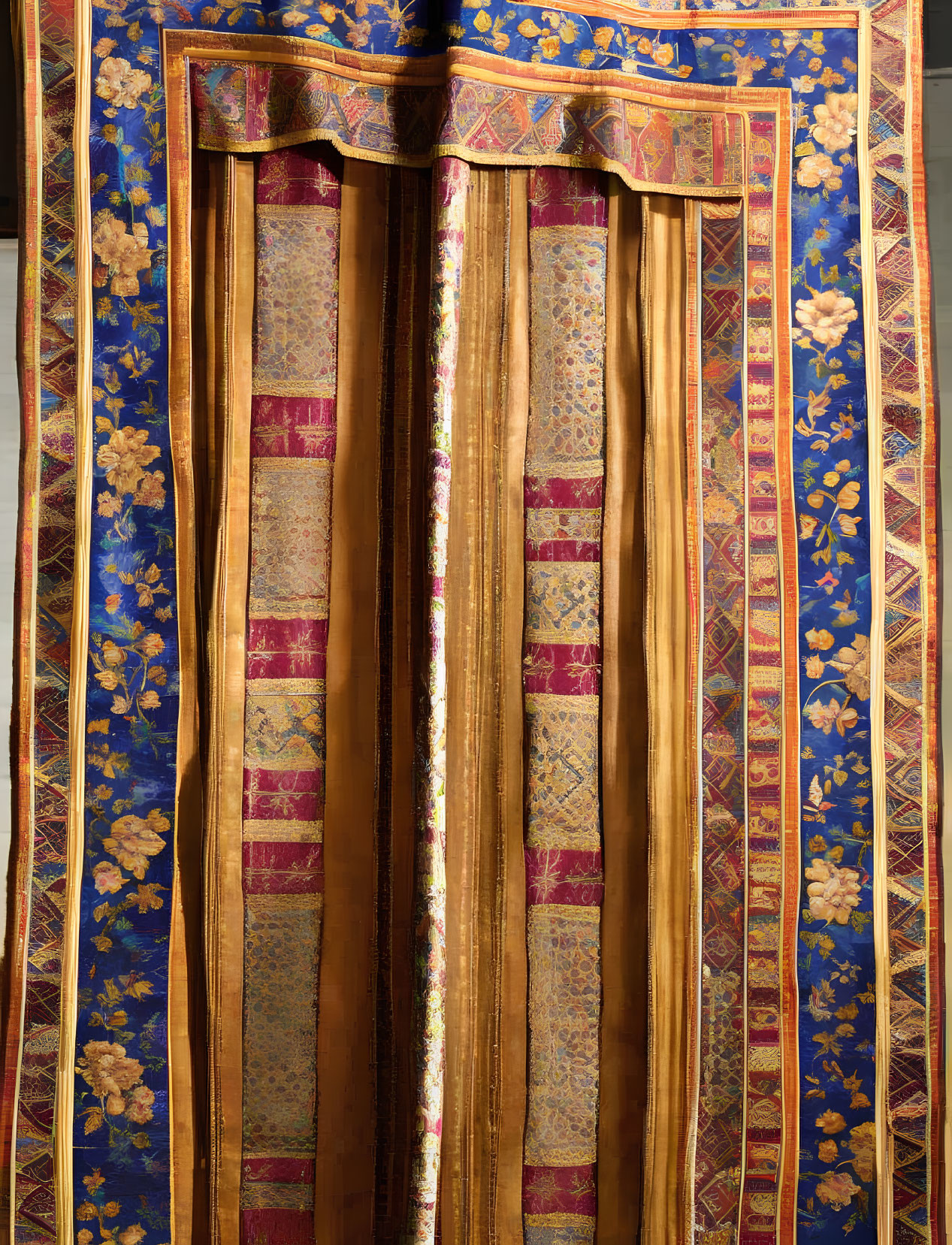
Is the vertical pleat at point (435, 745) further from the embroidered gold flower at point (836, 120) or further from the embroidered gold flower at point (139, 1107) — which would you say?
the embroidered gold flower at point (836, 120)

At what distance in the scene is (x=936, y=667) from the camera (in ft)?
5.37

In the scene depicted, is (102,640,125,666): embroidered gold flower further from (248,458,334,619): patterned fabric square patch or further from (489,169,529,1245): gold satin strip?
(489,169,529,1245): gold satin strip

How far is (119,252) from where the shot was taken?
1.54 meters

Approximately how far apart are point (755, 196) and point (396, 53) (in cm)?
65

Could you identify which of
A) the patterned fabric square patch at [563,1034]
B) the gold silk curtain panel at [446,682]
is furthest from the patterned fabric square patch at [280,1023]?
the patterned fabric square patch at [563,1034]

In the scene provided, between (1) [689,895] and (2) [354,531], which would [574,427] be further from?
(1) [689,895]

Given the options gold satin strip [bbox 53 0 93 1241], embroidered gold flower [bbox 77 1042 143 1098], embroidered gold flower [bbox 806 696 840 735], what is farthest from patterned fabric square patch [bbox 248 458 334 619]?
embroidered gold flower [bbox 806 696 840 735]

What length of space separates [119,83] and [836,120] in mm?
1203

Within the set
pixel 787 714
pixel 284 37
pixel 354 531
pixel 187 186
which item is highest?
pixel 284 37

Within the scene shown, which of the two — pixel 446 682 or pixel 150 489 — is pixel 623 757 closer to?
pixel 446 682

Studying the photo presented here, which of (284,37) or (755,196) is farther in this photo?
(755,196)

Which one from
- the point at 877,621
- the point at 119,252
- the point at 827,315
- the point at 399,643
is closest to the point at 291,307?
the point at 119,252

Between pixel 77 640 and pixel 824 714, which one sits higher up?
pixel 77 640

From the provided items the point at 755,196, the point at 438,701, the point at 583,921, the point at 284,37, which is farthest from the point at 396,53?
the point at 583,921
